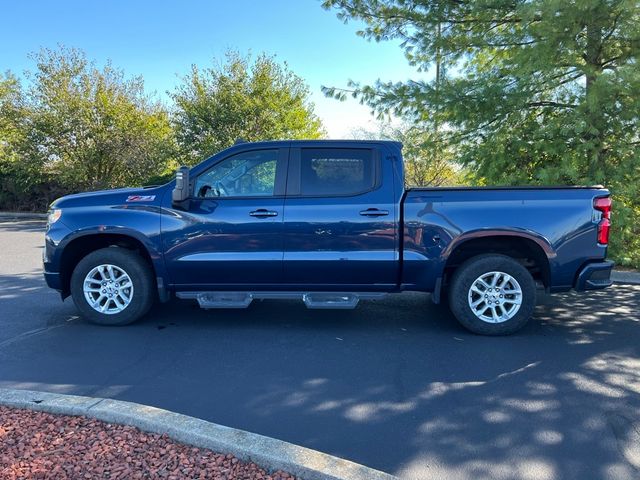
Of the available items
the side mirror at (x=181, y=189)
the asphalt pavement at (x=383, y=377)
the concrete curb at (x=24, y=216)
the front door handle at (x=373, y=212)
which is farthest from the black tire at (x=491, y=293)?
the concrete curb at (x=24, y=216)

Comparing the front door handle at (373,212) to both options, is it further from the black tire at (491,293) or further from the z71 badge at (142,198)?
the z71 badge at (142,198)

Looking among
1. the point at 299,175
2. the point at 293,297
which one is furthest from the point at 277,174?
the point at 293,297

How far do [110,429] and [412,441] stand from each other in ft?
6.09

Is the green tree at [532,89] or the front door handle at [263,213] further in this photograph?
the green tree at [532,89]

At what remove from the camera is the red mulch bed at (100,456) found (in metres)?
2.57

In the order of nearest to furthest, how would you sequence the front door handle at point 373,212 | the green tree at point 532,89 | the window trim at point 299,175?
the front door handle at point 373,212
the window trim at point 299,175
the green tree at point 532,89

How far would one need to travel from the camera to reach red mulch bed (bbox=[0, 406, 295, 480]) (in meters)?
2.57

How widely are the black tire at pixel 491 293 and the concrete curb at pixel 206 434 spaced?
109 inches

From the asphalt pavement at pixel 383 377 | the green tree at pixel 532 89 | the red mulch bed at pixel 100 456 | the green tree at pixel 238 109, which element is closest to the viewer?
the red mulch bed at pixel 100 456

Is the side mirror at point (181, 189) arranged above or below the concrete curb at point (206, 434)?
above

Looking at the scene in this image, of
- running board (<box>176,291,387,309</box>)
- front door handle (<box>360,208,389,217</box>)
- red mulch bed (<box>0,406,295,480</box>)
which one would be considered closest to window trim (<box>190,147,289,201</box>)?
front door handle (<box>360,208,389,217</box>)

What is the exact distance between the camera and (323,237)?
5.05m

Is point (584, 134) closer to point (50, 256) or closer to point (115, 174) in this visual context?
point (50, 256)

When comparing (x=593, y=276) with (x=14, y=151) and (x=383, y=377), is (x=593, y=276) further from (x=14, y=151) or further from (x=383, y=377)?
(x=14, y=151)
